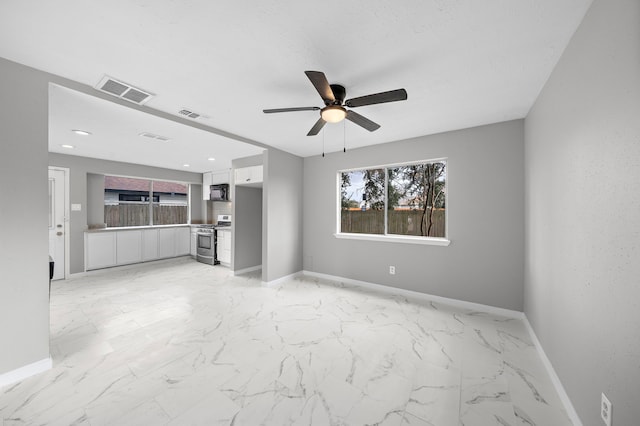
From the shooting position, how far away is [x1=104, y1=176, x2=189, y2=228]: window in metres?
5.68

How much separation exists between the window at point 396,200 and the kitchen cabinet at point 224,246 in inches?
107

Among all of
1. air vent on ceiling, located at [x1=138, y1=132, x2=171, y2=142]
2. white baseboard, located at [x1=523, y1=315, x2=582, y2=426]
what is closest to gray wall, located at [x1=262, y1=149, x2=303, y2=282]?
air vent on ceiling, located at [x1=138, y1=132, x2=171, y2=142]

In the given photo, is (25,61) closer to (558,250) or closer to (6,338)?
(6,338)

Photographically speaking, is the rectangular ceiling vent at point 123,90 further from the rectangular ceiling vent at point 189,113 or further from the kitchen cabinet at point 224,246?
the kitchen cabinet at point 224,246

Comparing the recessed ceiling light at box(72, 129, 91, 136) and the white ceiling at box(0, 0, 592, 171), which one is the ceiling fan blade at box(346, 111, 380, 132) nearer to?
the white ceiling at box(0, 0, 592, 171)

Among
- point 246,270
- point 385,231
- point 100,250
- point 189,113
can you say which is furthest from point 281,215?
point 100,250

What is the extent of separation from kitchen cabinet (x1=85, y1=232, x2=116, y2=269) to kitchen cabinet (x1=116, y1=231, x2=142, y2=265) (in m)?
→ 0.09

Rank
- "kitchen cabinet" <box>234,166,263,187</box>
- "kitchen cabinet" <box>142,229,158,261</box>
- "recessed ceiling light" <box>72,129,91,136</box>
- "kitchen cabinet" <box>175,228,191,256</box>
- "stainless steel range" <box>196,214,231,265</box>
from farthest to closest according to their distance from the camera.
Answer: "kitchen cabinet" <box>175,228,191,256</box>, "stainless steel range" <box>196,214,231,265</box>, "kitchen cabinet" <box>142,229,158,261</box>, "kitchen cabinet" <box>234,166,263,187</box>, "recessed ceiling light" <box>72,129,91,136</box>

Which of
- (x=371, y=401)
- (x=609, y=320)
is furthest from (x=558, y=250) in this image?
(x=371, y=401)

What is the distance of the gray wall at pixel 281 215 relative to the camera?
13.9 feet

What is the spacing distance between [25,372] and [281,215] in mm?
3295

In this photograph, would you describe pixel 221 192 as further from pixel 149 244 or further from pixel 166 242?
pixel 149 244

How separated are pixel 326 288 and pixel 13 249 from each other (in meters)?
3.55

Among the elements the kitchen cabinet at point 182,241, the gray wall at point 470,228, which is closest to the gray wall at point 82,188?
the kitchen cabinet at point 182,241
